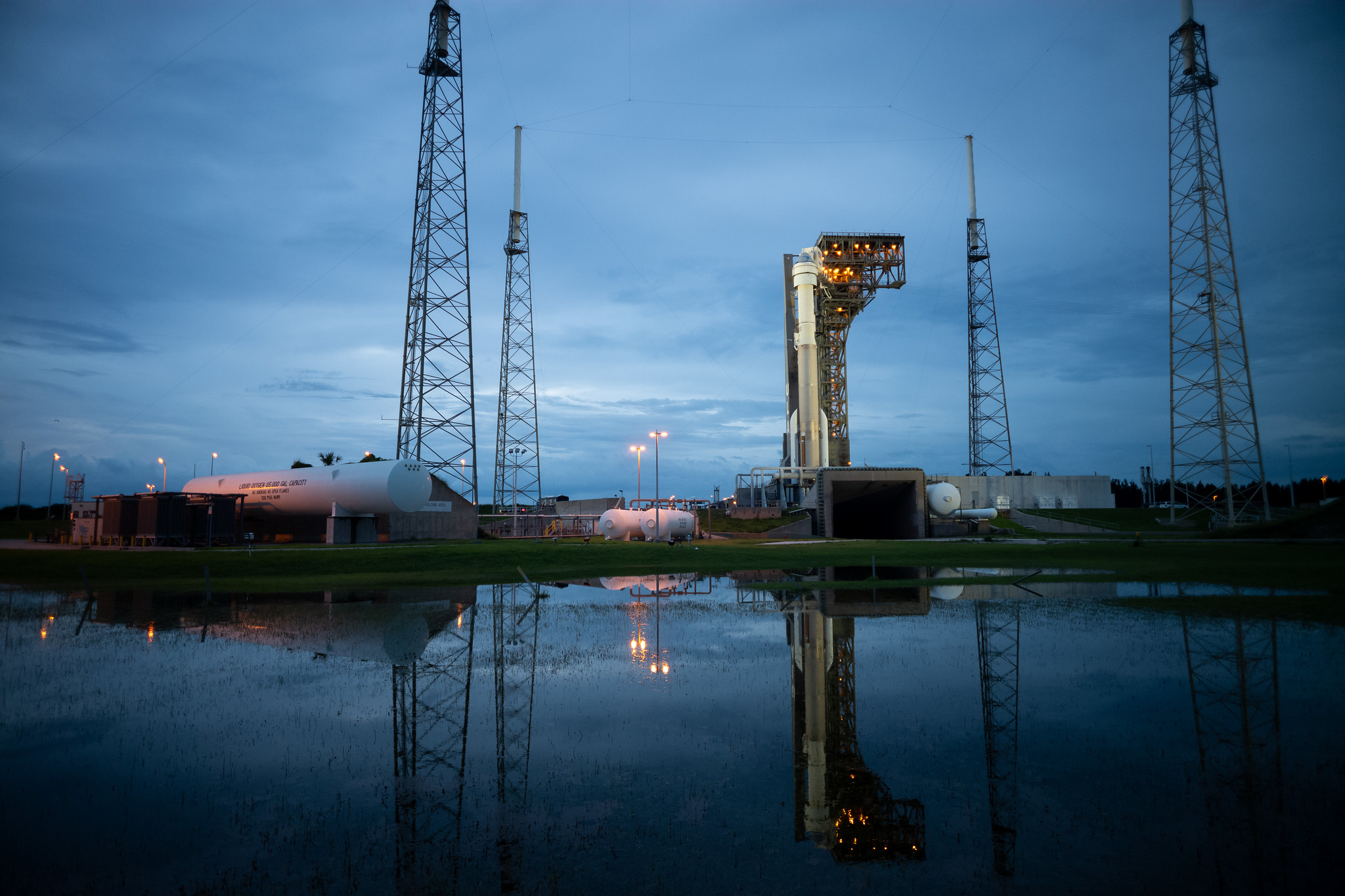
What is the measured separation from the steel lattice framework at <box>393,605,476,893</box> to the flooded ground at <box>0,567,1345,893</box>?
0.14 feet

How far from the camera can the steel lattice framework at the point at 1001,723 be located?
6.80m

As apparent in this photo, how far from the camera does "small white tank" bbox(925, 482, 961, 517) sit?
6469 cm

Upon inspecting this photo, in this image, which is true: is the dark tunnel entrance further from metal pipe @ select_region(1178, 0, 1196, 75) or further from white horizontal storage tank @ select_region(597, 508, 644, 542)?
metal pipe @ select_region(1178, 0, 1196, 75)

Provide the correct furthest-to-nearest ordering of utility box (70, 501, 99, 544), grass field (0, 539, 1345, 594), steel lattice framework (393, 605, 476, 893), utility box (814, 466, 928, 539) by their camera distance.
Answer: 1. utility box (814, 466, 928, 539)
2. utility box (70, 501, 99, 544)
3. grass field (0, 539, 1345, 594)
4. steel lattice framework (393, 605, 476, 893)

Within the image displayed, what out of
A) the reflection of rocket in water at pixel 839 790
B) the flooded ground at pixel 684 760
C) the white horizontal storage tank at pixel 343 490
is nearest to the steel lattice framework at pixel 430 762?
the flooded ground at pixel 684 760

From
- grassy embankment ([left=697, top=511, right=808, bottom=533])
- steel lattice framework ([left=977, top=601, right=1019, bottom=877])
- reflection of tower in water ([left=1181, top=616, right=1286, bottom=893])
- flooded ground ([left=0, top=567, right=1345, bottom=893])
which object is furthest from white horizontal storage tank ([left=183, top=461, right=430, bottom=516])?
reflection of tower in water ([left=1181, top=616, right=1286, bottom=893])

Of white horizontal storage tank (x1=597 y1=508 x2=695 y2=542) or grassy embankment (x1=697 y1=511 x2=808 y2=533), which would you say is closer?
white horizontal storage tank (x1=597 y1=508 x2=695 y2=542)

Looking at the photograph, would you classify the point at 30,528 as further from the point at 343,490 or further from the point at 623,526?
the point at 623,526

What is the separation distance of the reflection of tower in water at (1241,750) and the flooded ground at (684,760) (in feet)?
0.15

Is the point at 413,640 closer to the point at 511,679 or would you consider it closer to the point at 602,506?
the point at 511,679

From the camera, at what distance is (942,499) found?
64688 millimetres

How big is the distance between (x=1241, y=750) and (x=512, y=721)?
9.29 m

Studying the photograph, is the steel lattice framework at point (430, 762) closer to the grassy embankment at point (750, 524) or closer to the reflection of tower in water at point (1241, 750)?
the reflection of tower in water at point (1241, 750)

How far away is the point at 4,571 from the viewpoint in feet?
108
